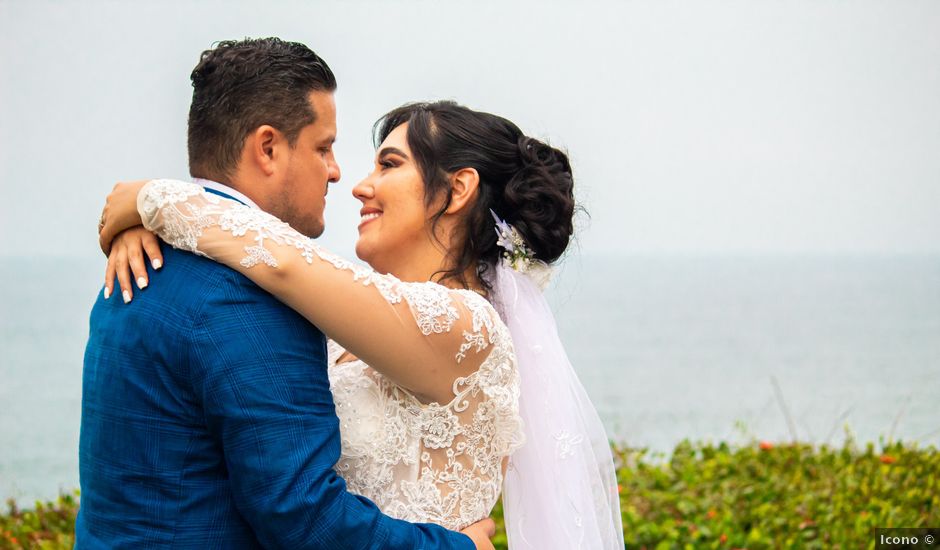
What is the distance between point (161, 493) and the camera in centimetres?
173

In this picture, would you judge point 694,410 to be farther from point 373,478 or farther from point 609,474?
point 373,478

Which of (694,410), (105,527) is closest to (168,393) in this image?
(105,527)

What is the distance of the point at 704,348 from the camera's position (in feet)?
28.2

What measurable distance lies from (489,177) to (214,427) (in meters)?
1.15

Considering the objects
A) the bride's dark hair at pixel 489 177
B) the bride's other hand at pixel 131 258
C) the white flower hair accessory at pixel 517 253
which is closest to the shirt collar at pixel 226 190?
the bride's other hand at pixel 131 258

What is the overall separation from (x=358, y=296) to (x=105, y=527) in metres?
0.67

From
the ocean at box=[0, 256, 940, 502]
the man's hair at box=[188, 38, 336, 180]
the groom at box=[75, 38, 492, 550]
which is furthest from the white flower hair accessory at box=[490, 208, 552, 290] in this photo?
the ocean at box=[0, 256, 940, 502]

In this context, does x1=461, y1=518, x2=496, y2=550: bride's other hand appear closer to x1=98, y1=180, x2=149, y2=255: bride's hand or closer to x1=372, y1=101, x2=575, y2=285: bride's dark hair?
x1=372, y1=101, x2=575, y2=285: bride's dark hair

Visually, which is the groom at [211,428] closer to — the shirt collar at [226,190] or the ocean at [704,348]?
the shirt collar at [226,190]

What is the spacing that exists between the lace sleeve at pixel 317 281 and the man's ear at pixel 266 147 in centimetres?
15

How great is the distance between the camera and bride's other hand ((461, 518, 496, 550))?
6.96 feet

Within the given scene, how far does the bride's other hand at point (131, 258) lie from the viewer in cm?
178

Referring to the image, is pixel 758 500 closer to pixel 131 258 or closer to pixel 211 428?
pixel 211 428

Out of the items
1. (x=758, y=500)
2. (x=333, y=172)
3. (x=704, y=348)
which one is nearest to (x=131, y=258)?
(x=333, y=172)
